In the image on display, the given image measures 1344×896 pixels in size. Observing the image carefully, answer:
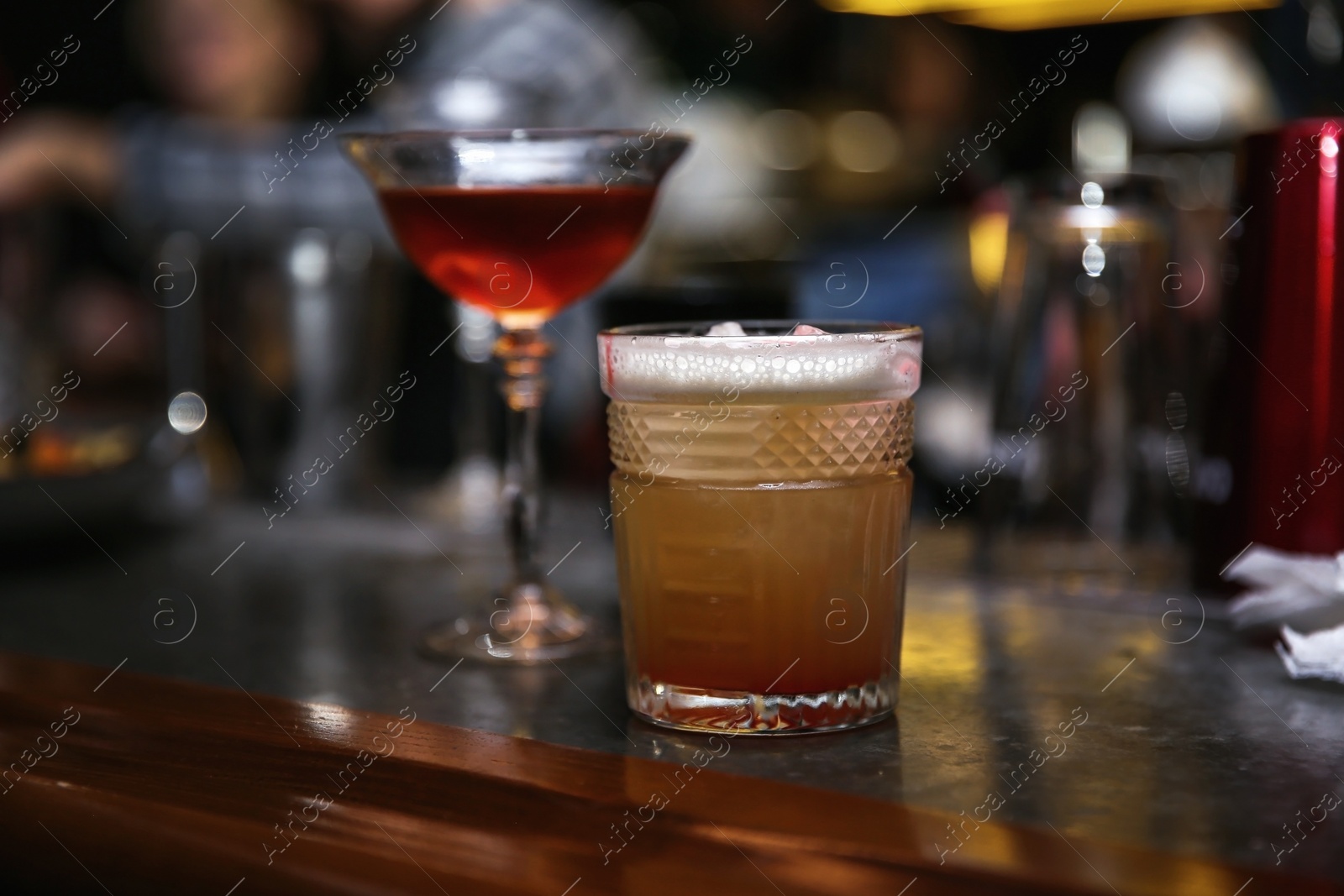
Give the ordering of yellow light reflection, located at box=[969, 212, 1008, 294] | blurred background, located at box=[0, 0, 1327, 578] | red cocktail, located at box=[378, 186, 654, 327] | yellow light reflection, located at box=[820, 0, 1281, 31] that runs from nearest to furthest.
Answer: red cocktail, located at box=[378, 186, 654, 327] < blurred background, located at box=[0, 0, 1327, 578] < yellow light reflection, located at box=[969, 212, 1008, 294] < yellow light reflection, located at box=[820, 0, 1281, 31]

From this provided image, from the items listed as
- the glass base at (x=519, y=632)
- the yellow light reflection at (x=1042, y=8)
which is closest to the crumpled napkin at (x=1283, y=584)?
the glass base at (x=519, y=632)

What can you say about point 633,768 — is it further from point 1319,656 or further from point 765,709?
point 1319,656

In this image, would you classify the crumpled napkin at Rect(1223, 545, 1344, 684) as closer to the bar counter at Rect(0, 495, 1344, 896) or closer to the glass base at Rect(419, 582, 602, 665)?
the bar counter at Rect(0, 495, 1344, 896)

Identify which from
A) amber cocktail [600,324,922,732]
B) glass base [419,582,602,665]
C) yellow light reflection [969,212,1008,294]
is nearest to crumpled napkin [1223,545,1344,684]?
amber cocktail [600,324,922,732]

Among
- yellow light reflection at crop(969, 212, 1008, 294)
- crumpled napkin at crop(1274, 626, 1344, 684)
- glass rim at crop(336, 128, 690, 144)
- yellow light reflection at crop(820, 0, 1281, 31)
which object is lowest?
yellow light reflection at crop(969, 212, 1008, 294)

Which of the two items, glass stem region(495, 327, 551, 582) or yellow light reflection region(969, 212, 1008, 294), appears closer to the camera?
glass stem region(495, 327, 551, 582)


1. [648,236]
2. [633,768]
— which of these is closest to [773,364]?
[633,768]

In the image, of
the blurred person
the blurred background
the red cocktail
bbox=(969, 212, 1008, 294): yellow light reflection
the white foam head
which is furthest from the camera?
the blurred person

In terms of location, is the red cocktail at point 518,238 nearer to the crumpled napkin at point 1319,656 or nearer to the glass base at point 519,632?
the glass base at point 519,632
